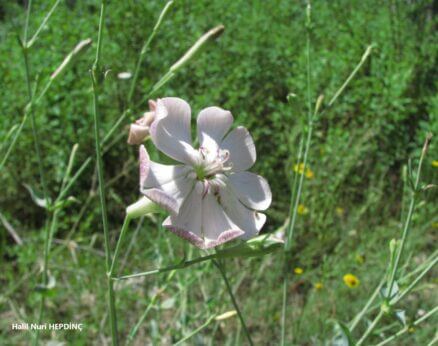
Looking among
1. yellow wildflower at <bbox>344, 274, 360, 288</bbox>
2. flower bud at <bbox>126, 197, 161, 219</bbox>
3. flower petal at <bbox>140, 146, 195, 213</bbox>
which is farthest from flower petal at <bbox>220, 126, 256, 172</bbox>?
yellow wildflower at <bbox>344, 274, 360, 288</bbox>

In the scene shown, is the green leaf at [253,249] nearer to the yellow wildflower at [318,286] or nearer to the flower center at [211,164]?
the flower center at [211,164]

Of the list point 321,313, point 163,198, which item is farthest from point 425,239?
point 163,198

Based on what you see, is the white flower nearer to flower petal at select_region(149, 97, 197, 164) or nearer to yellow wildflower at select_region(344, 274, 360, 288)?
flower petal at select_region(149, 97, 197, 164)

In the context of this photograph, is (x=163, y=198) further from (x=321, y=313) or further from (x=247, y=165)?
(x=321, y=313)

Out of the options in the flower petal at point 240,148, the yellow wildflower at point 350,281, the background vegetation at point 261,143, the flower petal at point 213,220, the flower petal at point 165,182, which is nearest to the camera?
the flower petal at point 165,182

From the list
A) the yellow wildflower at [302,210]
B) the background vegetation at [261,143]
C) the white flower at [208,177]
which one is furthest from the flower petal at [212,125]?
the yellow wildflower at [302,210]

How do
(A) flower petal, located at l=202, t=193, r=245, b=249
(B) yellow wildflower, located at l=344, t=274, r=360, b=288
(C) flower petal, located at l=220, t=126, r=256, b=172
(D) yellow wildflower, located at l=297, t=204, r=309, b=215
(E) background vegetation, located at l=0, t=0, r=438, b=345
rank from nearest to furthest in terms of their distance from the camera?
(A) flower petal, located at l=202, t=193, r=245, b=249 < (C) flower petal, located at l=220, t=126, r=256, b=172 < (B) yellow wildflower, located at l=344, t=274, r=360, b=288 < (E) background vegetation, located at l=0, t=0, r=438, b=345 < (D) yellow wildflower, located at l=297, t=204, r=309, b=215
